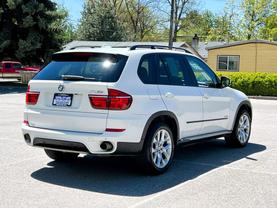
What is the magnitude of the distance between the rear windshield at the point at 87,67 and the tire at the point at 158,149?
953mm

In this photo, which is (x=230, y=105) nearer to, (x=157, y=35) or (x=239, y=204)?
(x=239, y=204)

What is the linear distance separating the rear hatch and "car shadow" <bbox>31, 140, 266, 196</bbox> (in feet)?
2.25

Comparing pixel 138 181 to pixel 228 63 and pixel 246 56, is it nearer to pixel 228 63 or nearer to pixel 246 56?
pixel 246 56

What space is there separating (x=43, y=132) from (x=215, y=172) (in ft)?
8.12

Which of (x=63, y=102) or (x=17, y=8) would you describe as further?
(x=17, y=8)

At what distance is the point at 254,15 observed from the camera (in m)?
60.6

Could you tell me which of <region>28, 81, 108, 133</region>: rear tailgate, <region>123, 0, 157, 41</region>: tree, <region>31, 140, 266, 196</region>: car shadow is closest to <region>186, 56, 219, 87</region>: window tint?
<region>31, 140, 266, 196</region>: car shadow

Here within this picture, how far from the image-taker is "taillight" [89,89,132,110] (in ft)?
19.5

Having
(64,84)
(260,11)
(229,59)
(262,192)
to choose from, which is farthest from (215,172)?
(260,11)

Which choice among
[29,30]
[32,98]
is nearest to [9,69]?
[29,30]

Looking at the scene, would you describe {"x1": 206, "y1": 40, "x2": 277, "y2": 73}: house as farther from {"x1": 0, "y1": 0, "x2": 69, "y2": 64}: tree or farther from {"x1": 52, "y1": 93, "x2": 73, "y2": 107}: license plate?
{"x1": 52, "y1": 93, "x2": 73, "y2": 107}: license plate

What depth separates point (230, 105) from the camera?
847 centimetres

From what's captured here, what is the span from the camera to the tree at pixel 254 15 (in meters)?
59.2

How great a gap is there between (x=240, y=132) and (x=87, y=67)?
381 centimetres
